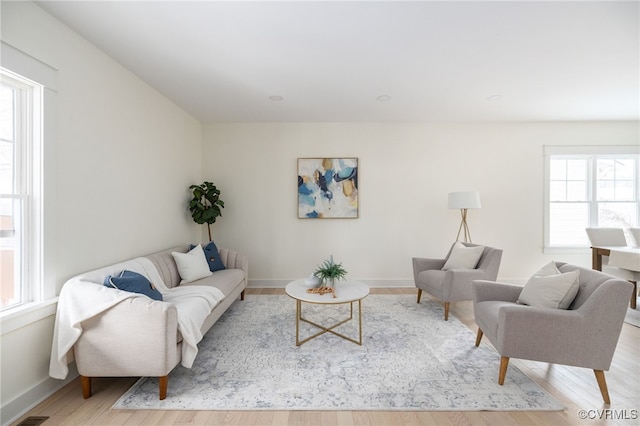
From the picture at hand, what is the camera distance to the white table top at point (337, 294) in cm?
251

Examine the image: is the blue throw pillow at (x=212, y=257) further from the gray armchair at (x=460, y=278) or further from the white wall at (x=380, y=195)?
the gray armchair at (x=460, y=278)

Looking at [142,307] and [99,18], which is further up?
[99,18]

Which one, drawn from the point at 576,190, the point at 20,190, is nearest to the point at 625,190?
the point at 576,190

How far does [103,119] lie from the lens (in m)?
2.55

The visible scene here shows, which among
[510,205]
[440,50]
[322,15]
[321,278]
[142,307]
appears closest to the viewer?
[142,307]

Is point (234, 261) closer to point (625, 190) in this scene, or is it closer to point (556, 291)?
point (556, 291)

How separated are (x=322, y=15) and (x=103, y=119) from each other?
218cm

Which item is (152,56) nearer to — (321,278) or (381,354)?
(321,278)

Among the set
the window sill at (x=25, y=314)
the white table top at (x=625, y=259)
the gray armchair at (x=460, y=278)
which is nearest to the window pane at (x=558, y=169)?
the white table top at (x=625, y=259)

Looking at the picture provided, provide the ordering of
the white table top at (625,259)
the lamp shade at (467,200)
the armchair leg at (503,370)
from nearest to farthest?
the armchair leg at (503,370)
the white table top at (625,259)
the lamp shade at (467,200)

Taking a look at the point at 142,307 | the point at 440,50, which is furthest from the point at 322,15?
the point at 142,307

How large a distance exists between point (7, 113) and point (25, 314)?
1.36m

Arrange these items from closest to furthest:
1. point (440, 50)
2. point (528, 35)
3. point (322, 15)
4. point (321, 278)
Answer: point (322, 15) < point (528, 35) < point (440, 50) < point (321, 278)

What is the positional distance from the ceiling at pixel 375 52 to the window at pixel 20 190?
2.28 feet
